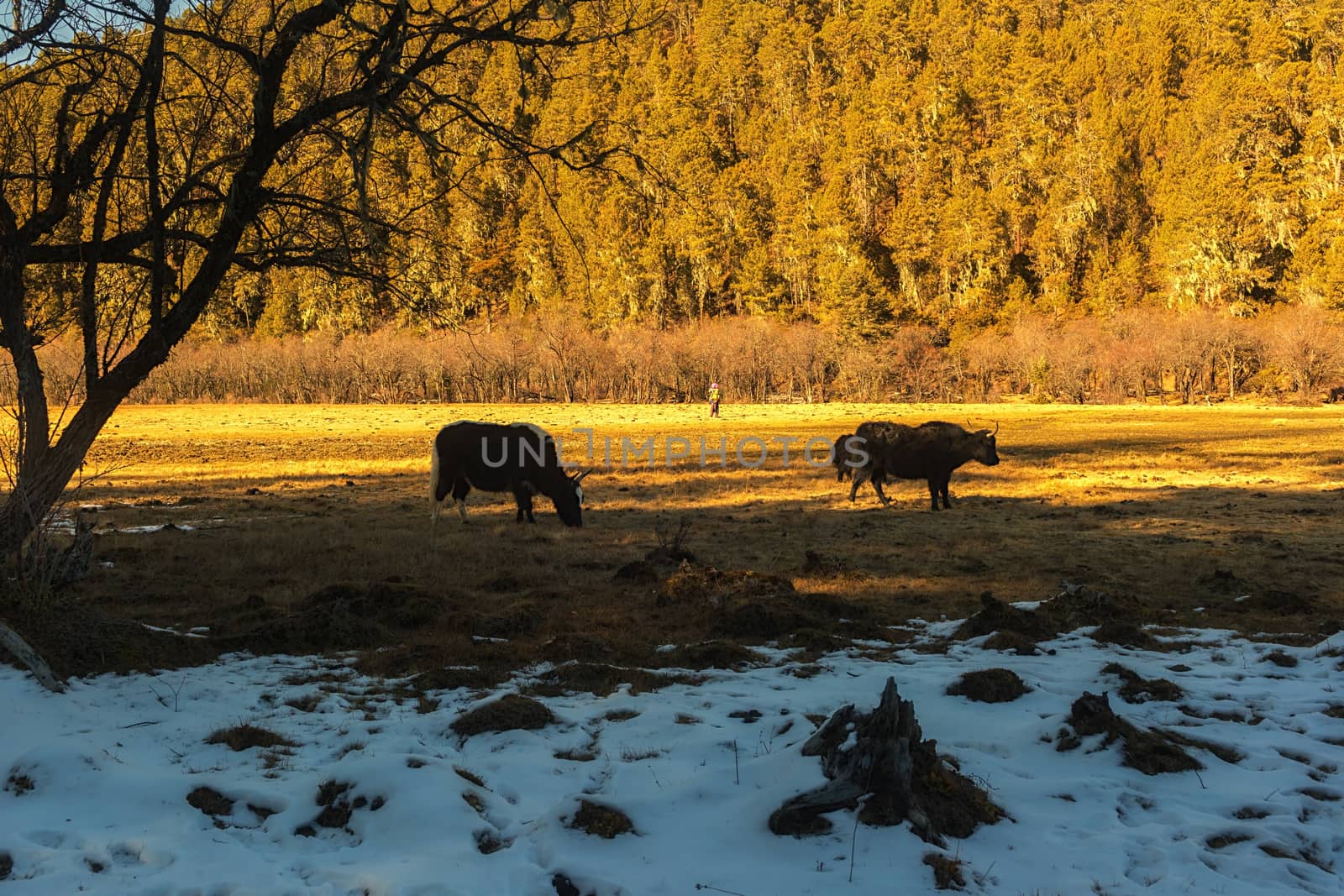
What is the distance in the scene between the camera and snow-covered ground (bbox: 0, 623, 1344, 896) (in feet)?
13.5

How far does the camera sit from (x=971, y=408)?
68.8m

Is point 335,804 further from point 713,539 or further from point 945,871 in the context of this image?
point 713,539

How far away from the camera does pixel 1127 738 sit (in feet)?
18.4

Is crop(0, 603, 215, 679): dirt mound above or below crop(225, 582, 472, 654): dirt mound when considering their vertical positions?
above

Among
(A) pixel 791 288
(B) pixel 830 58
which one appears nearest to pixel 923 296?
(A) pixel 791 288

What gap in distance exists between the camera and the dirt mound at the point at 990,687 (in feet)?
21.5

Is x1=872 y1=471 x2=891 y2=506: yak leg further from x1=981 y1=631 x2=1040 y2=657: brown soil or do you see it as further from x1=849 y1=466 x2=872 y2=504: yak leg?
x1=981 y1=631 x2=1040 y2=657: brown soil

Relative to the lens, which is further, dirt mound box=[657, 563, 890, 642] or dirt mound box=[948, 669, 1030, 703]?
dirt mound box=[657, 563, 890, 642]

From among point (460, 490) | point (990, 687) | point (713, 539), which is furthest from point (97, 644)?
point (460, 490)

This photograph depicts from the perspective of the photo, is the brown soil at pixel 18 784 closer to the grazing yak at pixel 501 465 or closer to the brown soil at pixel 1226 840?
the brown soil at pixel 1226 840

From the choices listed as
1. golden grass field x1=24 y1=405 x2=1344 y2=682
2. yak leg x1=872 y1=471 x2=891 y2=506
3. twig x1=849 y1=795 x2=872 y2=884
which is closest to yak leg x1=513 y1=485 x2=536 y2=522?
golden grass field x1=24 y1=405 x2=1344 y2=682

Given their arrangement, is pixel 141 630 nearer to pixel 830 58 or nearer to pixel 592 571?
pixel 592 571

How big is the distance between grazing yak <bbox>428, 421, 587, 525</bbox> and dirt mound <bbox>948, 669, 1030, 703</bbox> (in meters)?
11.8

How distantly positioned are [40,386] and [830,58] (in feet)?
534
